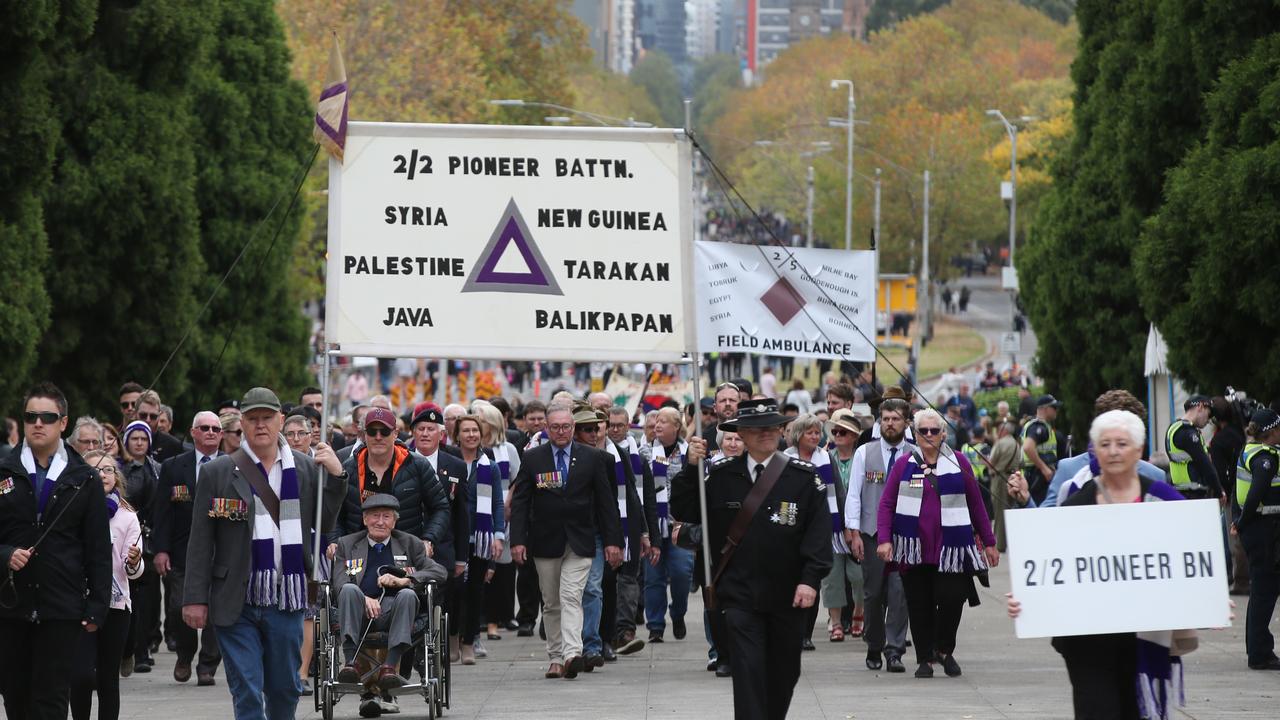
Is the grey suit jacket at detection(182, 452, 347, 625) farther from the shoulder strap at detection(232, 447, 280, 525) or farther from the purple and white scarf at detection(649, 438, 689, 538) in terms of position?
the purple and white scarf at detection(649, 438, 689, 538)

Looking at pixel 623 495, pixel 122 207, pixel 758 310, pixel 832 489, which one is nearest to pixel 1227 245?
pixel 832 489

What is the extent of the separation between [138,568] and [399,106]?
44.3m

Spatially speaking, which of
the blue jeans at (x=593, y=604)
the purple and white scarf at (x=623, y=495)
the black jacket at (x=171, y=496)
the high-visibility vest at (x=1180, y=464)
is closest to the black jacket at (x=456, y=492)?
the blue jeans at (x=593, y=604)

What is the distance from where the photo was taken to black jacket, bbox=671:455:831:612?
1026cm

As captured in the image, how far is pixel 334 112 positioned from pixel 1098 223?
19765 mm

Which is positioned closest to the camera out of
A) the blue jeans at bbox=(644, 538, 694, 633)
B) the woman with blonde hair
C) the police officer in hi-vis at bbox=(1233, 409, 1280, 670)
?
the woman with blonde hair

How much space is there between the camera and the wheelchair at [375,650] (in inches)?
480

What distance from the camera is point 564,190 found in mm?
12391

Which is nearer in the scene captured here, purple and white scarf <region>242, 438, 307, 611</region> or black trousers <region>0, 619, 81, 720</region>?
black trousers <region>0, 619, 81, 720</region>

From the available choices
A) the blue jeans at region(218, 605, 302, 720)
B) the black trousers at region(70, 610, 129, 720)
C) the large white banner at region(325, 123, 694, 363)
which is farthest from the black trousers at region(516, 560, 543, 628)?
the blue jeans at region(218, 605, 302, 720)

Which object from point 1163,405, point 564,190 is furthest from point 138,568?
point 1163,405

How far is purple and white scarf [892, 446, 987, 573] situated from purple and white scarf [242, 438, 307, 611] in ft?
17.0

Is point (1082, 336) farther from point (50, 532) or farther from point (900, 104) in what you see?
point (900, 104)

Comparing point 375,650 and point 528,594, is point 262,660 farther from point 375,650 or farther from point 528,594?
point 528,594
